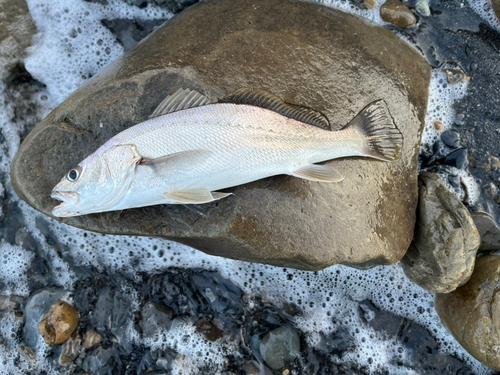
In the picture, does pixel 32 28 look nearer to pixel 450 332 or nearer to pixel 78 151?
pixel 78 151

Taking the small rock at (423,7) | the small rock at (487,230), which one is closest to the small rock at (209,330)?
the small rock at (487,230)

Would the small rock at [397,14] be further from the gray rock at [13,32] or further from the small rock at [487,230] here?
the gray rock at [13,32]

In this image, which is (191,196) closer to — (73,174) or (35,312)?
(73,174)

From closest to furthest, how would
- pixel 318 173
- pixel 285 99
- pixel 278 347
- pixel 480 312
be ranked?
pixel 318 173 → pixel 285 99 → pixel 480 312 → pixel 278 347

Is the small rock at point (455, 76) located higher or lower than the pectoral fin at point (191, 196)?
higher

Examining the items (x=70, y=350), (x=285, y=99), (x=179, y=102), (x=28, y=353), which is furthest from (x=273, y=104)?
(x=28, y=353)
